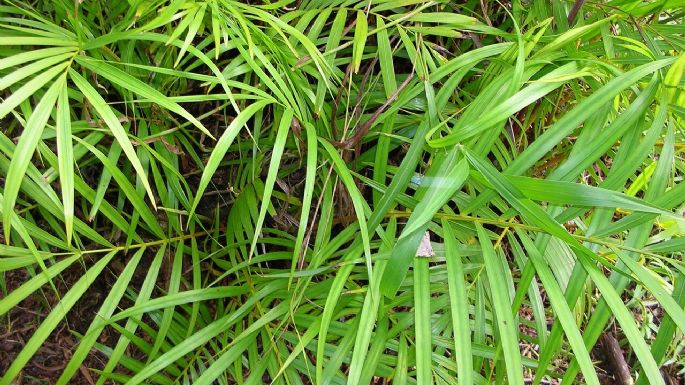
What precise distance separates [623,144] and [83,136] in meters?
0.71

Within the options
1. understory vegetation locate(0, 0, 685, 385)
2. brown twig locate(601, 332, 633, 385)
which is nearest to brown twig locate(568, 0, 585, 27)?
understory vegetation locate(0, 0, 685, 385)

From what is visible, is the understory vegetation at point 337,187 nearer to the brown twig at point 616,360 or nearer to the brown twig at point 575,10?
the brown twig at point 575,10

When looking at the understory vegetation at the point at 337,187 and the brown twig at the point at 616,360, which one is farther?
the brown twig at the point at 616,360

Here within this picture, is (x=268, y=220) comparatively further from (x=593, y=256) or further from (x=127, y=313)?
(x=593, y=256)

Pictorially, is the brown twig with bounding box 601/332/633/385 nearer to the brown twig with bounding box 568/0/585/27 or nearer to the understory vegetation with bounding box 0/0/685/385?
the understory vegetation with bounding box 0/0/685/385

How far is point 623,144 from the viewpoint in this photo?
614 millimetres

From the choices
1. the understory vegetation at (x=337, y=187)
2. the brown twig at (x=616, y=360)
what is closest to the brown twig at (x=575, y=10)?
the understory vegetation at (x=337, y=187)

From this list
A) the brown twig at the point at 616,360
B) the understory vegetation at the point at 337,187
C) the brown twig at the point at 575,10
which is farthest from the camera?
the brown twig at the point at 616,360

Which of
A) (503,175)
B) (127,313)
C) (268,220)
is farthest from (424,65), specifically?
(127,313)

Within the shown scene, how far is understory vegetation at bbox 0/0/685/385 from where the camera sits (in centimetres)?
57

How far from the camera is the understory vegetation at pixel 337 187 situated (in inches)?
22.4

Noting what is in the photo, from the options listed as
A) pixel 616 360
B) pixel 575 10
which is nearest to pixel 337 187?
pixel 575 10

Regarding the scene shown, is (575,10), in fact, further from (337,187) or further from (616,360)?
(616,360)

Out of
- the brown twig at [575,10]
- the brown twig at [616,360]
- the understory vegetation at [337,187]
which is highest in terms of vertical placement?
the brown twig at [575,10]
